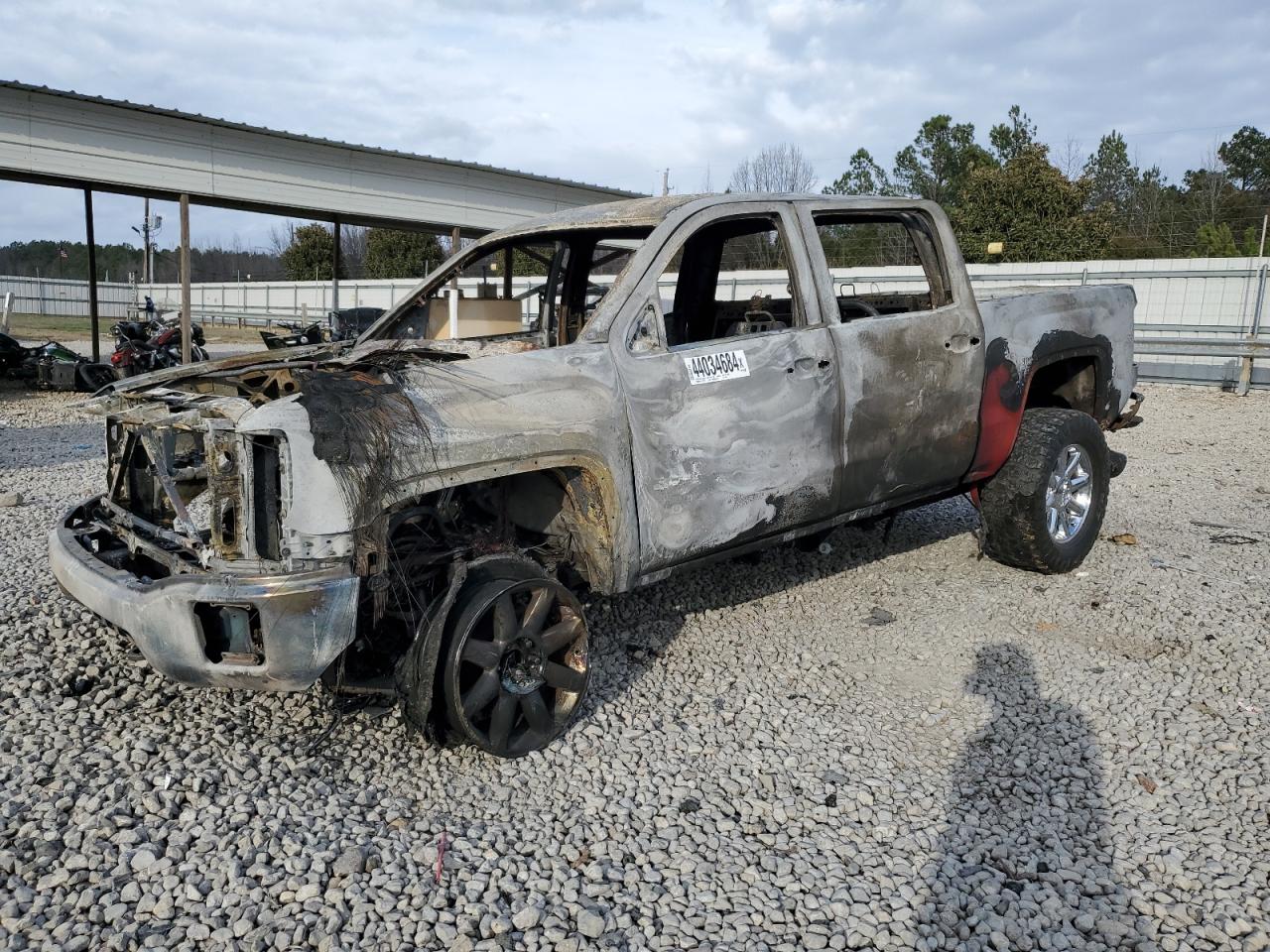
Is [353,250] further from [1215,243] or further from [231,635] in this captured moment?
[231,635]

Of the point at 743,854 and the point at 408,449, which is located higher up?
the point at 408,449

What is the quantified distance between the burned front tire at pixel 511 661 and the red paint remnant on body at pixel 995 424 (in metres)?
2.63

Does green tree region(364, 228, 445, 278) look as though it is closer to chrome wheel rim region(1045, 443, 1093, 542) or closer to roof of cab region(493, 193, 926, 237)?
roof of cab region(493, 193, 926, 237)

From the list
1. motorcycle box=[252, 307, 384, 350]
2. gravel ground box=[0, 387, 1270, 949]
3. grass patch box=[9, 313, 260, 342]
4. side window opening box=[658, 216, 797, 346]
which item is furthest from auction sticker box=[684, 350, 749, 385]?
grass patch box=[9, 313, 260, 342]

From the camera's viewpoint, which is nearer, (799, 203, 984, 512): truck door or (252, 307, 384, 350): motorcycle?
(799, 203, 984, 512): truck door

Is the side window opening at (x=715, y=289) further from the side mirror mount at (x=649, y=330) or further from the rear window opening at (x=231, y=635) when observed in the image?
the rear window opening at (x=231, y=635)

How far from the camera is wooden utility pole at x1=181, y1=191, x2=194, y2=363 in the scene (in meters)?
12.9

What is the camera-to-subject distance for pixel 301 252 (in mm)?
43156

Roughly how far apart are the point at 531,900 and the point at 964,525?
15.8 feet

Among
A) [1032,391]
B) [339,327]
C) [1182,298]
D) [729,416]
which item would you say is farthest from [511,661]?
[1182,298]

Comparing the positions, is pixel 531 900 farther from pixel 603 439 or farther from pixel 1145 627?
pixel 1145 627

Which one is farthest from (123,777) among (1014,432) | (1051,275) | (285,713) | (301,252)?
(301,252)

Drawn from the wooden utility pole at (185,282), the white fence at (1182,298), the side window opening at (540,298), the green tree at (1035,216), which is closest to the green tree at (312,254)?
the white fence at (1182,298)

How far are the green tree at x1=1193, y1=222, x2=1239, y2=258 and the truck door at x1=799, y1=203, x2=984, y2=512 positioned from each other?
25.1 metres
